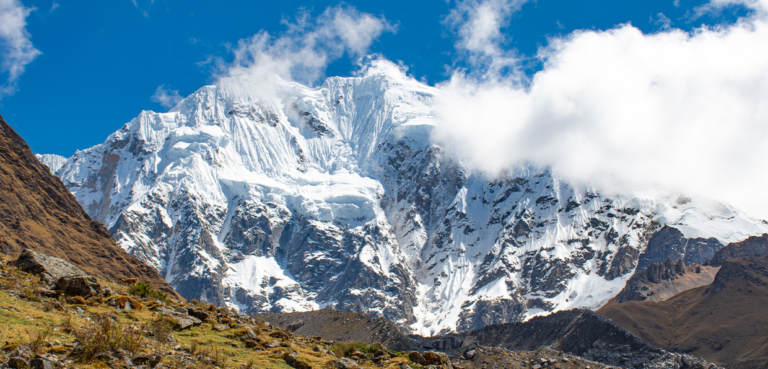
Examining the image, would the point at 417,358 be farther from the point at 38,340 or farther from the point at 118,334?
the point at 38,340

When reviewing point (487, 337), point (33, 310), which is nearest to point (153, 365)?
point (33, 310)

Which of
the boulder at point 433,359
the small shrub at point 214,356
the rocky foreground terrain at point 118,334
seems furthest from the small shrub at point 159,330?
the boulder at point 433,359

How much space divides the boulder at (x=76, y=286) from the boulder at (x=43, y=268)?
0.56 metres

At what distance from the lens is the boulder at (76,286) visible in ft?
65.5

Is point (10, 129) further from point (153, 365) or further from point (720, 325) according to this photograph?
point (720, 325)

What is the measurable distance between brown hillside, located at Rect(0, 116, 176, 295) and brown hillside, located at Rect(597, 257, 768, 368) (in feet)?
404

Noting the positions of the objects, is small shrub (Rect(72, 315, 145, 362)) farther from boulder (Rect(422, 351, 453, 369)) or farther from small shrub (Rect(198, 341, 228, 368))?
boulder (Rect(422, 351, 453, 369))

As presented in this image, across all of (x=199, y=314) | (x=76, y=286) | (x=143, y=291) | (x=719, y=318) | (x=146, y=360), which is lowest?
(x=146, y=360)

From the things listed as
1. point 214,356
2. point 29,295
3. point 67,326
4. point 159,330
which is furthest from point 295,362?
point 29,295

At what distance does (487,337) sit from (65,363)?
138206mm

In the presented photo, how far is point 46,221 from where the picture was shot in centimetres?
9231

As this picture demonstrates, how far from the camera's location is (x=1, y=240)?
7288 centimetres

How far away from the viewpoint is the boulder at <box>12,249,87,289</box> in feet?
69.7

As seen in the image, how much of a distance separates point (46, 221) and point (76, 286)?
275ft
